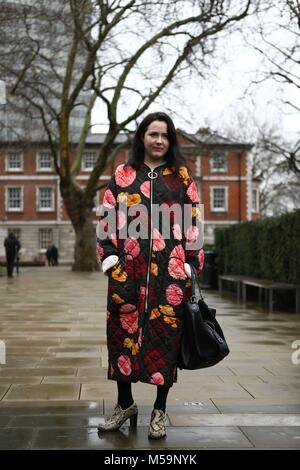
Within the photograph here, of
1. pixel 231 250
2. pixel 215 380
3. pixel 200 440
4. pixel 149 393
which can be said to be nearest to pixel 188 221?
pixel 200 440

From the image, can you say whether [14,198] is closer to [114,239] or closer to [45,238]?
[45,238]

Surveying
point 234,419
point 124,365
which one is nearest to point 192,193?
point 124,365

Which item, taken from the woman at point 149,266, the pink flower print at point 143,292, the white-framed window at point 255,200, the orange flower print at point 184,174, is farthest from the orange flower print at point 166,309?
the white-framed window at point 255,200

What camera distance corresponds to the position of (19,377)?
6.19m

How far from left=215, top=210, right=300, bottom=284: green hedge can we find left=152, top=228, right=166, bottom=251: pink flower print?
345 inches

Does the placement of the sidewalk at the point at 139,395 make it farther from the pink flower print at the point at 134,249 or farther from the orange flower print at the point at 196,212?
the orange flower print at the point at 196,212

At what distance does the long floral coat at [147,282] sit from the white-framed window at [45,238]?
53.8 metres

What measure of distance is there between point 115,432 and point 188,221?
1395 millimetres

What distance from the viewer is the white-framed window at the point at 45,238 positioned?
57.5m

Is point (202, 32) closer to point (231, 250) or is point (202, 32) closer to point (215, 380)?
point (231, 250)

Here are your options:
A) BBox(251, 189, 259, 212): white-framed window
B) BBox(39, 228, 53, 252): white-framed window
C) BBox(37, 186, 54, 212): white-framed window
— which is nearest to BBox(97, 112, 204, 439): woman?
BBox(37, 186, 54, 212): white-framed window

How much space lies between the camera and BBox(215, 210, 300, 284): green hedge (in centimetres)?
1311

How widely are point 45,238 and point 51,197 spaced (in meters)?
3.47

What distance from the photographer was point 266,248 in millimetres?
15039
